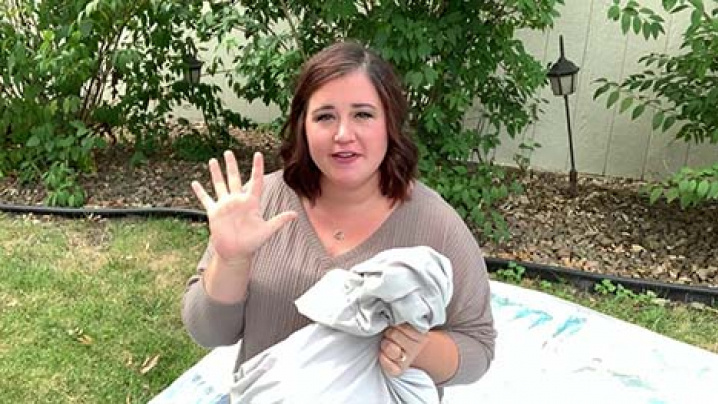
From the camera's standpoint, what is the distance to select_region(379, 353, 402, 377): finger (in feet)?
4.59

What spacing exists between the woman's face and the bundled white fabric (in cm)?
19

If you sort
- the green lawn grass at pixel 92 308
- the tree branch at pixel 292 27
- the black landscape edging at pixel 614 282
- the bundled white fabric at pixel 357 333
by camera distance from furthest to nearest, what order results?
the tree branch at pixel 292 27 → the black landscape edging at pixel 614 282 → the green lawn grass at pixel 92 308 → the bundled white fabric at pixel 357 333

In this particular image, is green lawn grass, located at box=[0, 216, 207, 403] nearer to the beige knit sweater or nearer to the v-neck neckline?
the beige knit sweater

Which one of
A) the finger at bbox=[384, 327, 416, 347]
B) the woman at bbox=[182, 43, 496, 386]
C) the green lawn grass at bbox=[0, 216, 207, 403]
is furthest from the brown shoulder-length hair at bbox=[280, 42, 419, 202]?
the green lawn grass at bbox=[0, 216, 207, 403]

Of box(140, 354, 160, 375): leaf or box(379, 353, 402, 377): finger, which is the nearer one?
box(379, 353, 402, 377): finger

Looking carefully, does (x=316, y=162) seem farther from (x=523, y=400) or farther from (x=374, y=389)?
(x=523, y=400)

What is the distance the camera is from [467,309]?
154 centimetres

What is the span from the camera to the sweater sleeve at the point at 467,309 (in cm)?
153

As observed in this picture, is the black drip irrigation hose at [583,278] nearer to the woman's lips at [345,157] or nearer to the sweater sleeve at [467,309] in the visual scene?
the sweater sleeve at [467,309]

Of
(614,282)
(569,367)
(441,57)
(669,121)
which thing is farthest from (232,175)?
(669,121)

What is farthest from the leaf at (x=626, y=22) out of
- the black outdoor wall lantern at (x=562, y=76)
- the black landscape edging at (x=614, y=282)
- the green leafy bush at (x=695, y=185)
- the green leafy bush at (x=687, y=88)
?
the black landscape edging at (x=614, y=282)

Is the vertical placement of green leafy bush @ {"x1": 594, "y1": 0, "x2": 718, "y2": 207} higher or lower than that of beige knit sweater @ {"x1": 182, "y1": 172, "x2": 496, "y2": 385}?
higher

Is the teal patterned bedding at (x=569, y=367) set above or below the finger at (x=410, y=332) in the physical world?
below

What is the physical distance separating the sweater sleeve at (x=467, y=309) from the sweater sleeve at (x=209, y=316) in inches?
16.2
